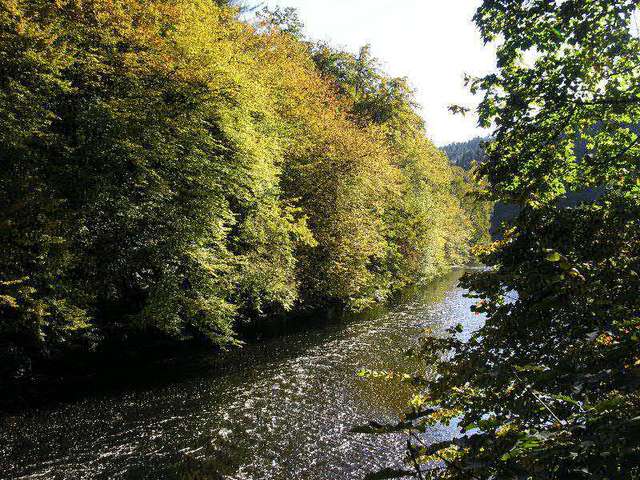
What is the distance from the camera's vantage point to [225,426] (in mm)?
11469

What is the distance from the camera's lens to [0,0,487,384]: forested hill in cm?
1162

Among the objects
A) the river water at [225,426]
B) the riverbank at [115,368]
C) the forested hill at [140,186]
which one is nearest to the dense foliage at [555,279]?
the river water at [225,426]

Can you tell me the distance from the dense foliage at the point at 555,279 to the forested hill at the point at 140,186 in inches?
405

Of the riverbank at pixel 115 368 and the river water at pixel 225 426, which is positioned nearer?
the river water at pixel 225 426

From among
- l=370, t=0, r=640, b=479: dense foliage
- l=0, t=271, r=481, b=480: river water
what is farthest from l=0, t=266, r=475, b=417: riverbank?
l=370, t=0, r=640, b=479: dense foliage

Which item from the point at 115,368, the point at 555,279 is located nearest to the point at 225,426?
the point at 115,368

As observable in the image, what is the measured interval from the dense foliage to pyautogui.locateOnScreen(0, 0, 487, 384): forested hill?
405 inches

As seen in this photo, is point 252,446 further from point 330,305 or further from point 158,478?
point 330,305

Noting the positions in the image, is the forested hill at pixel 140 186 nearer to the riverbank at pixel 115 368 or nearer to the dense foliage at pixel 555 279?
the riverbank at pixel 115 368

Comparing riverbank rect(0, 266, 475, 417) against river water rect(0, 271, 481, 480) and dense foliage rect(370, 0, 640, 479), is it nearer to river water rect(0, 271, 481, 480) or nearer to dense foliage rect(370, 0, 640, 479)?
river water rect(0, 271, 481, 480)

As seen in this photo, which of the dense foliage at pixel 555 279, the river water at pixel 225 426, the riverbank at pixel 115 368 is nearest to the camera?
the dense foliage at pixel 555 279

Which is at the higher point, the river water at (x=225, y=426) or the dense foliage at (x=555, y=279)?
the dense foliage at (x=555, y=279)

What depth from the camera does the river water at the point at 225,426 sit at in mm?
9344

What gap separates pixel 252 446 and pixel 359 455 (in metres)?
2.66
